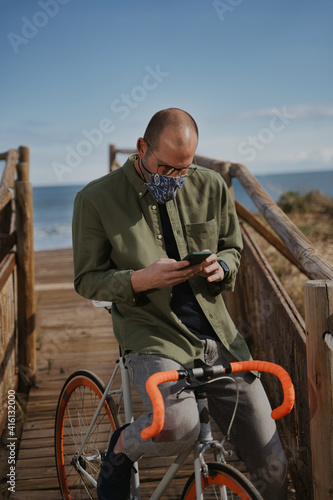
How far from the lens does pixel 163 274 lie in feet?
6.20

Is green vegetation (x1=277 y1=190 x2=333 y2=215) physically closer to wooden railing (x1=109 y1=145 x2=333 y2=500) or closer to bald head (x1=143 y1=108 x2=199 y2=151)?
wooden railing (x1=109 y1=145 x2=333 y2=500)

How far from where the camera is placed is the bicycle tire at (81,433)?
2485 mm

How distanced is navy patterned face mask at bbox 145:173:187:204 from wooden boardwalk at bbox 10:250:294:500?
158 cm

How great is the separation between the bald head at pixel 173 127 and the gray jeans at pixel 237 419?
0.73 m

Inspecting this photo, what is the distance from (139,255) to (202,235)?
28 cm

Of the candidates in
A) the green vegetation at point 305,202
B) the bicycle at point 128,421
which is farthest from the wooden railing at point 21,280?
the green vegetation at point 305,202

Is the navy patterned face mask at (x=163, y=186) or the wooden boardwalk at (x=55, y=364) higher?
the navy patterned face mask at (x=163, y=186)

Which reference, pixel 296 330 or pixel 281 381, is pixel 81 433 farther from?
pixel 281 381

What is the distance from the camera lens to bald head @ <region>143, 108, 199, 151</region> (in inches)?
79.3

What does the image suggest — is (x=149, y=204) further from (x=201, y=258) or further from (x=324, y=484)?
(x=324, y=484)

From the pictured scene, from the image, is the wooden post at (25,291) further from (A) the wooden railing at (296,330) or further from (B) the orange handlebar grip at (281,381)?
(B) the orange handlebar grip at (281,381)

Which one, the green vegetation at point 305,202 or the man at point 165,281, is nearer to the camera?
the man at point 165,281

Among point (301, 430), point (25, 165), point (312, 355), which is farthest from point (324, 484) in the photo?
point (25, 165)

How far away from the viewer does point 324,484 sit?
1.94m
